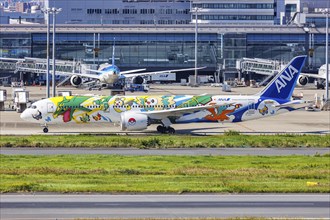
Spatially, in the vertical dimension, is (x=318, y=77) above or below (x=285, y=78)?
below

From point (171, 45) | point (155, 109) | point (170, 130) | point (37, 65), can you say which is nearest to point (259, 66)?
point (171, 45)

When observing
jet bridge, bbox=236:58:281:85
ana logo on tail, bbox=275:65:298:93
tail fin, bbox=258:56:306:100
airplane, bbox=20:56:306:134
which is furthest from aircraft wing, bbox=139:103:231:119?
jet bridge, bbox=236:58:281:85

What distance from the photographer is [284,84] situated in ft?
242

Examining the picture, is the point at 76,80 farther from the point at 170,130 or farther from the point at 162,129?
the point at 170,130

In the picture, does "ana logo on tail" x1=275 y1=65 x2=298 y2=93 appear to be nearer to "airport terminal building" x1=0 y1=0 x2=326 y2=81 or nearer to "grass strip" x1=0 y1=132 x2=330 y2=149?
"grass strip" x1=0 y1=132 x2=330 y2=149

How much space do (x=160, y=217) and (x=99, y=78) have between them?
102114mm

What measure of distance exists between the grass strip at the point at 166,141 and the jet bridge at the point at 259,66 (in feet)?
301

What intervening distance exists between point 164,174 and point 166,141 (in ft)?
53.6

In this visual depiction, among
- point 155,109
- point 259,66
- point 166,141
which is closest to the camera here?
point 166,141

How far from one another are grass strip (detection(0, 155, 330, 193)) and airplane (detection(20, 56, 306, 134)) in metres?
16.4

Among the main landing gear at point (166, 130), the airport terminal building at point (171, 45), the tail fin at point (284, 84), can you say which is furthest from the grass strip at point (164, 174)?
the airport terminal building at point (171, 45)

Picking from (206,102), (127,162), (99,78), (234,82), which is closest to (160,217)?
(127,162)

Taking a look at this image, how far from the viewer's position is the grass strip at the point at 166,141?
60656 millimetres

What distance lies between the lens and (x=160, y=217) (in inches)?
1323
